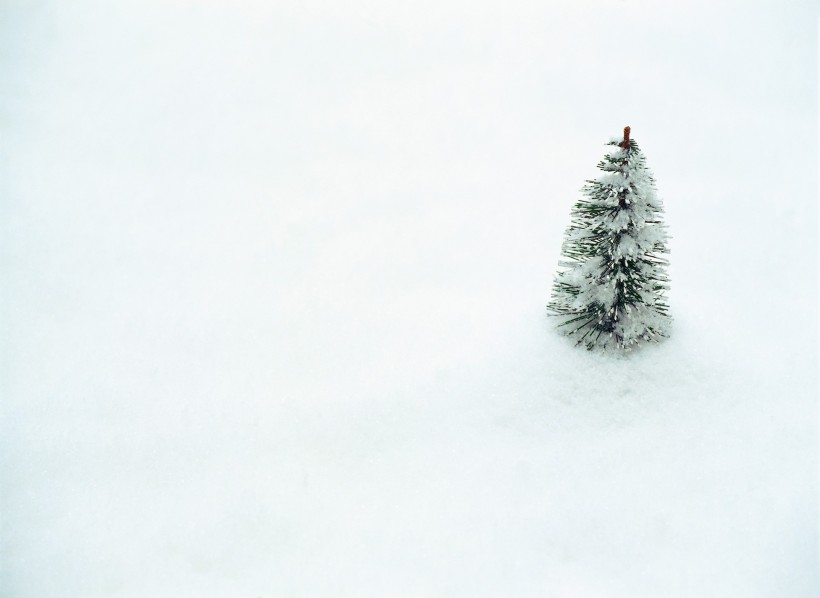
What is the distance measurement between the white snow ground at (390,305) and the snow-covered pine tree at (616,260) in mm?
348

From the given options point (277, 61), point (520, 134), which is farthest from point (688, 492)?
point (277, 61)

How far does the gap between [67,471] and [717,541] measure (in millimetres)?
6429

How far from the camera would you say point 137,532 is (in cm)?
586

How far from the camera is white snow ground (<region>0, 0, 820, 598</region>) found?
568cm

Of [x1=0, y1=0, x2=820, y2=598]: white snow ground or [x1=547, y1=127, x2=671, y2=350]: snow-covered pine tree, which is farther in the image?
[x1=547, y1=127, x2=671, y2=350]: snow-covered pine tree

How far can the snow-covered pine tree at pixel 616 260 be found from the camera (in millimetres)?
6000

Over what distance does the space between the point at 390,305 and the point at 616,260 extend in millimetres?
3232

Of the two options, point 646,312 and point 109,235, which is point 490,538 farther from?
point 109,235

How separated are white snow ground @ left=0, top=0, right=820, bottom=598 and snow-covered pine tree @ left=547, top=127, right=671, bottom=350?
35 centimetres

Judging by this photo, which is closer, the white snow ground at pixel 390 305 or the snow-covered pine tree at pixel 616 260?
the white snow ground at pixel 390 305

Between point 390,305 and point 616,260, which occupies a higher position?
point 390,305

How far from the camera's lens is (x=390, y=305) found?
8.30 m

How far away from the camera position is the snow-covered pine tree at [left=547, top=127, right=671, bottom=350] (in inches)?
236

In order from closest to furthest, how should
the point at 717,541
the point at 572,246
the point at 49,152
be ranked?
1. the point at 717,541
2. the point at 572,246
3. the point at 49,152
